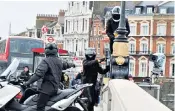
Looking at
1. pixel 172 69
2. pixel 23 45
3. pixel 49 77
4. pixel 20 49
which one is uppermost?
pixel 23 45

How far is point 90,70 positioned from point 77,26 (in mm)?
79450

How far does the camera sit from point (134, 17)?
8106 cm

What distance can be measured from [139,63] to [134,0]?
10.4 metres

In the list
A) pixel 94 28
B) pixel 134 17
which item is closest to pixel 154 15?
pixel 134 17

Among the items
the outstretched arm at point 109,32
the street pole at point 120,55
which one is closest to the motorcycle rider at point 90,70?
the street pole at point 120,55

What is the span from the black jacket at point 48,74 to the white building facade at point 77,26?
76.0 meters

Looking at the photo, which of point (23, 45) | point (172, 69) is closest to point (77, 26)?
point (172, 69)

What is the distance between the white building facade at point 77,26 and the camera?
3474 inches

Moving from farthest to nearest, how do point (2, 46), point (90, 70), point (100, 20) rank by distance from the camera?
point (100, 20)
point (2, 46)
point (90, 70)

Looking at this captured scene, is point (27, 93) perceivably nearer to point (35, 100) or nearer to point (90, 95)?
point (35, 100)

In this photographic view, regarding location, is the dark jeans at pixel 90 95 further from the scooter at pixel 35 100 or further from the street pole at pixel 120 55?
the scooter at pixel 35 100

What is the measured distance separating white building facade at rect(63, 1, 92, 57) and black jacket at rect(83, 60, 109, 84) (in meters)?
74.6

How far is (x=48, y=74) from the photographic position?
10.7m

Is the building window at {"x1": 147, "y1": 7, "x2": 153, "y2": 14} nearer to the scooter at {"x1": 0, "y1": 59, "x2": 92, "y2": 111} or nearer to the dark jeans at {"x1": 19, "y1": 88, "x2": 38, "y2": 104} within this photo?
the dark jeans at {"x1": 19, "y1": 88, "x2": 38, "y2": 104}
